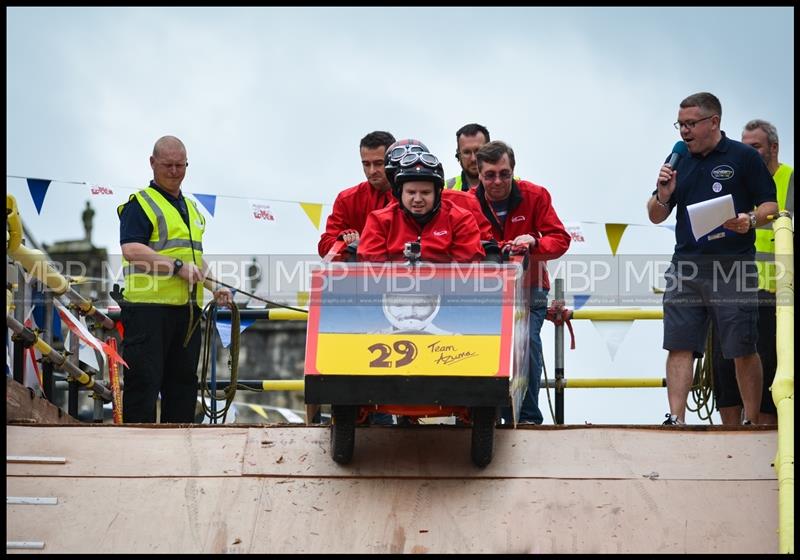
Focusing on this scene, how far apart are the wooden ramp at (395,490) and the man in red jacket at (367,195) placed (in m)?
2.22

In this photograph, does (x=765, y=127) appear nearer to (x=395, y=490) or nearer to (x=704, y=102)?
(x=704, y=102)

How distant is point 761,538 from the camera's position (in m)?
8.30

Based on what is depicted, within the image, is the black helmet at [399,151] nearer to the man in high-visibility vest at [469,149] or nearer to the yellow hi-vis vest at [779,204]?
the man in high-visibility vest at [469,149]

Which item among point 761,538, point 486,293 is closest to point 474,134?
point 486,293

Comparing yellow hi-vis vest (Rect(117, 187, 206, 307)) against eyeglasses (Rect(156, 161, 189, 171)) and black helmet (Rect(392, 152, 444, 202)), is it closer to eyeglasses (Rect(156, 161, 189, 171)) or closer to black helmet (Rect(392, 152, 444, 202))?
eyeglasses (Rect(156, 161, 189, 171))

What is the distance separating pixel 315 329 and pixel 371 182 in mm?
2650

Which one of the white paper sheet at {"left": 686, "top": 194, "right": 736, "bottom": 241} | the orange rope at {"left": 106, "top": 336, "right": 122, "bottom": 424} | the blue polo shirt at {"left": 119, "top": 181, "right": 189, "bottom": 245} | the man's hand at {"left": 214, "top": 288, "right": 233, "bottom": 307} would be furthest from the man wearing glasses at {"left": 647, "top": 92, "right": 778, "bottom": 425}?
the orange rope at {"left": 106, "top": 336, "right": 122, "bottom": 424}

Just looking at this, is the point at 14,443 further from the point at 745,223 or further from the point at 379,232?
the point at 745,223

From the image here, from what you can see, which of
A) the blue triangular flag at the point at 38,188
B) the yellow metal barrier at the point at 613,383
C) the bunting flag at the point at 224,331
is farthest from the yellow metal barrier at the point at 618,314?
the blue triangular flag at the point at 38,188

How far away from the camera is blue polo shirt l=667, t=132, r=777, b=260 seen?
10.4m

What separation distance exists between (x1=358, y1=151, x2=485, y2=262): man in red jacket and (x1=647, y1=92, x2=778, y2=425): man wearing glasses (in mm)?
1538

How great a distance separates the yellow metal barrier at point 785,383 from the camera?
301 inches

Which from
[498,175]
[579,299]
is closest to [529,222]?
[498,175]

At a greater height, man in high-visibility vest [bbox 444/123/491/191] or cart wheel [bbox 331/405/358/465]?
man in high-visibility vest [bbox 444/123/491/191]
